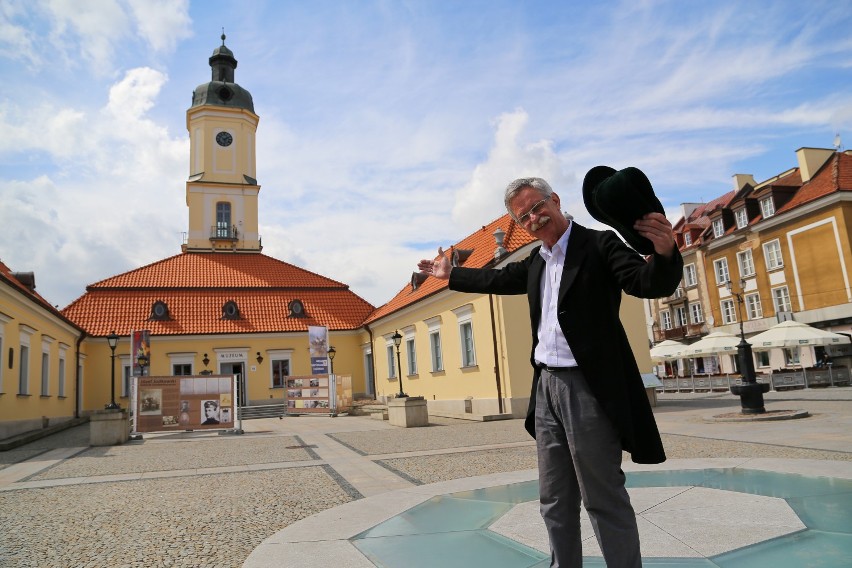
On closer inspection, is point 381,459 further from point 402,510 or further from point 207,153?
point 207,153

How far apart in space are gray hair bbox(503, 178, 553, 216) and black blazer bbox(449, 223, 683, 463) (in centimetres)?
21

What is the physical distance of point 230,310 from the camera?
102 feet

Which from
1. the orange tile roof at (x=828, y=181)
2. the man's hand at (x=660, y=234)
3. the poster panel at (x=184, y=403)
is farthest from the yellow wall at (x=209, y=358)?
the man's hand at (x=660, y=234)

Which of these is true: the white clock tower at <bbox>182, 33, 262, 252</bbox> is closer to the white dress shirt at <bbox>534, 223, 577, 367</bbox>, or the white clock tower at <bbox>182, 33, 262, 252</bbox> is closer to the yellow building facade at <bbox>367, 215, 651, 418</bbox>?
the yellow building facade at <bbox>367, 215, 651, 418</bbox>

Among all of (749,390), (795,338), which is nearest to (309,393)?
(749,390)

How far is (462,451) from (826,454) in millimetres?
5405

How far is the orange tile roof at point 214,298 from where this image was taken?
29688mm

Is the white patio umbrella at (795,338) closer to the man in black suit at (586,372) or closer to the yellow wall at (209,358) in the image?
the yellow wall at (209,358)

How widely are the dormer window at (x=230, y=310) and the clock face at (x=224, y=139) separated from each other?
13049 mm

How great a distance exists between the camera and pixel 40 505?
22.9ft

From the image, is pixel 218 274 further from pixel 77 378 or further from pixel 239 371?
pixel 77 378

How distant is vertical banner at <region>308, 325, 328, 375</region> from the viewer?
83.7 feet

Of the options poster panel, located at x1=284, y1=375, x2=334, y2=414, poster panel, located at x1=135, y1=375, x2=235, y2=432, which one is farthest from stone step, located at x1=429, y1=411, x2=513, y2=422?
poster panel, located at x1=135, y1=375, x2=235, y2=432

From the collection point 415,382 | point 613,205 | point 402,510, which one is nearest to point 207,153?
point 415,382
